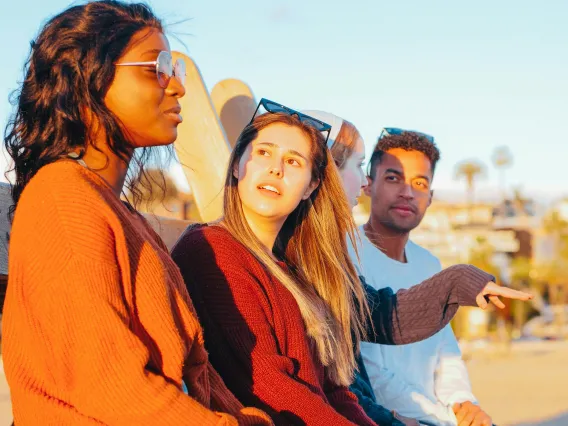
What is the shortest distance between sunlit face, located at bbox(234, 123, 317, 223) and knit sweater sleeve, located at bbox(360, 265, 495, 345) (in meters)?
0.75

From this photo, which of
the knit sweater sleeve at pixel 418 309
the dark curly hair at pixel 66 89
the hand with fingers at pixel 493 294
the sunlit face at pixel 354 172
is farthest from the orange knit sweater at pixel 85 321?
the sunlit face at pixel 354 172

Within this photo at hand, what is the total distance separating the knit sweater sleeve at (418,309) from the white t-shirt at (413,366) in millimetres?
210

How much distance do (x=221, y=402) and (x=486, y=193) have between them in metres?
91.8

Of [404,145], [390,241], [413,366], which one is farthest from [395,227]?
[413,366]

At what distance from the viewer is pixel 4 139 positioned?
214 centimetres

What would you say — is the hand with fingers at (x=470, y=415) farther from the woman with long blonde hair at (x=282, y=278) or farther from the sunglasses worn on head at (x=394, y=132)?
the sunglasses worn on head at (x=394, y=132)

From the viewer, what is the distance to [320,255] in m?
3.21

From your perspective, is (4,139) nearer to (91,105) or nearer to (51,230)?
(91,105)

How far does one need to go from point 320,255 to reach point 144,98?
1.26 meters

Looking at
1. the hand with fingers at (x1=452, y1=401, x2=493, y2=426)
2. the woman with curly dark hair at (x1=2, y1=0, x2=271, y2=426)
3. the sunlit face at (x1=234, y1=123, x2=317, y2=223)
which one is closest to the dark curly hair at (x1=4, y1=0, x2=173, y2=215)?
the woman with curly dark hair at (x1=2, y1=0, x2=271, y2=426)

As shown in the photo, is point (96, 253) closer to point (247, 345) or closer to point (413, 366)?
point (247, 345)

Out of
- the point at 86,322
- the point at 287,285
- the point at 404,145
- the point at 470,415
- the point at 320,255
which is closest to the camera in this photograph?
the point at 86,322

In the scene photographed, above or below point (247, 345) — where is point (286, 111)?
above

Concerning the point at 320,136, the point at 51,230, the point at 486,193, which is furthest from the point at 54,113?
the point at 486,193
